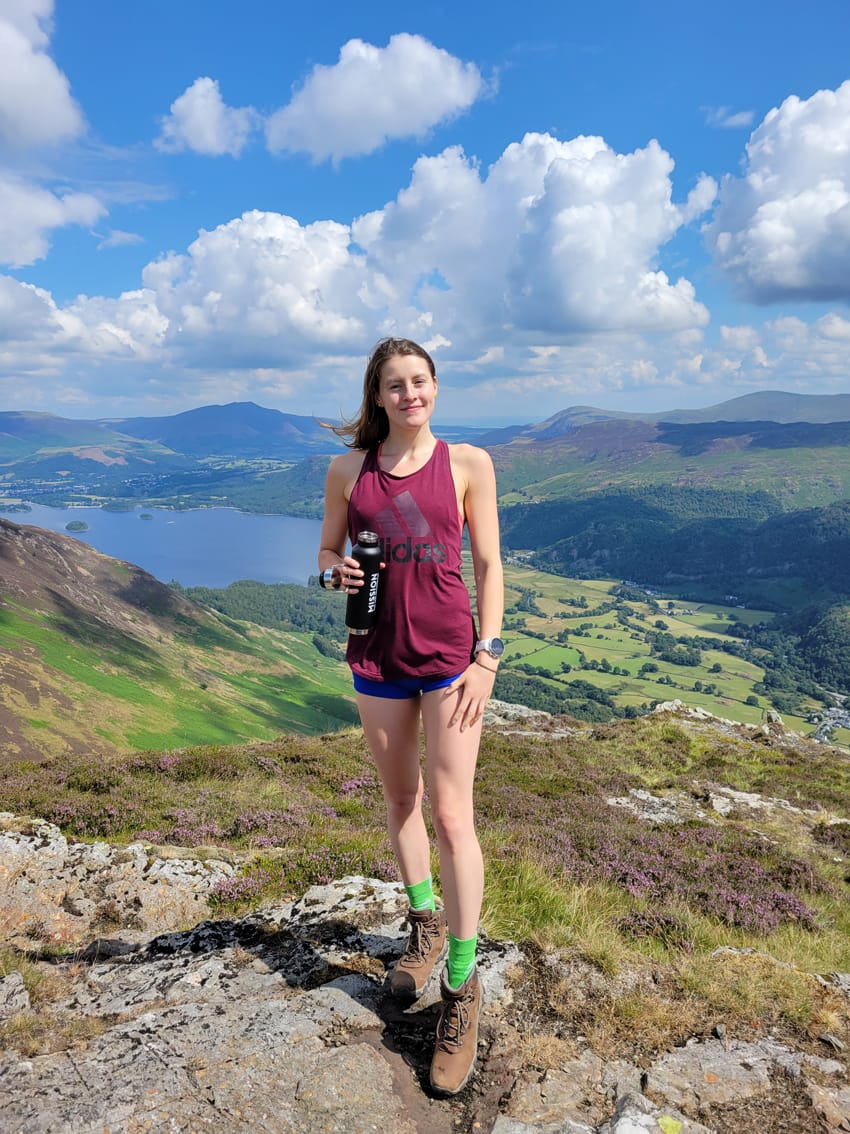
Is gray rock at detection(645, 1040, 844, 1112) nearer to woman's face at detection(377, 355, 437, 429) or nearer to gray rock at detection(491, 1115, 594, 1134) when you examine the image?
gray rock at detection(491, 1115, 594, 1134)

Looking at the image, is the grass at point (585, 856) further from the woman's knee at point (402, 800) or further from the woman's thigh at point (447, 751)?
the woman's thigh at point (447, 751)

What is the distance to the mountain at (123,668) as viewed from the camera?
5347 cm

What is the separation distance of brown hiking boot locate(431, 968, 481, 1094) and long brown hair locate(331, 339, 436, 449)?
376 centimetres

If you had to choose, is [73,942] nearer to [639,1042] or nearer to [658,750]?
[639,1042]

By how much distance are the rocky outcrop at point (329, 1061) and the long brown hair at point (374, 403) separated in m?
4.03

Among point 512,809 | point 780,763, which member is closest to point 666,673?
point 780,763

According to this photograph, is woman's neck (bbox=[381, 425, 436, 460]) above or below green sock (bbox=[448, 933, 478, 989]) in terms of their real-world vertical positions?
above

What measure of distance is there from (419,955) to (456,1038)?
87cm

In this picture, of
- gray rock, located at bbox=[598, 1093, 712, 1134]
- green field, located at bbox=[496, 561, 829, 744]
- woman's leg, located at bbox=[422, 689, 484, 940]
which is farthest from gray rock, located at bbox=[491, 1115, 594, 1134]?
green field, located at bbox=[496, 561, 829, 744]

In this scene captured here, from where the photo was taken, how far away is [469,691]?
4.03 metres

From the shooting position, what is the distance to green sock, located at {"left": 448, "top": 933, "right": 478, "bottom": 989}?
4.06 meters

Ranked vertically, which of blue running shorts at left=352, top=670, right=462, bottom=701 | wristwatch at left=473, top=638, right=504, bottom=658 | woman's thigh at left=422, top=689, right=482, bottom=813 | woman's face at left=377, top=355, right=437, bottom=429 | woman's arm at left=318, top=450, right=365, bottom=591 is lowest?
woman's thigh at left=422, top=689, right=482, bottom=813

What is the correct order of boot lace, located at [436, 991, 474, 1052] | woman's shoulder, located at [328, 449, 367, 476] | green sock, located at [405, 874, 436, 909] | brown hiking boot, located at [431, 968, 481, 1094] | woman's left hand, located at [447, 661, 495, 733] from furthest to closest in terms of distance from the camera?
green sock, located at [405, 874, 436, 909], woman's shoulder, located at [328, 449, 367, 476], woman's left hand, located at [447, 661, 495, 733], boot lace, located at [436, 991, 474, 1052], brown hiking boot, located at [431, 968, 481, 1094]

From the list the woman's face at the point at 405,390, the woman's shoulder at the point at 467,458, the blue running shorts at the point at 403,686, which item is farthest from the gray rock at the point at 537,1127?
the woman's face at the point at 405,390
